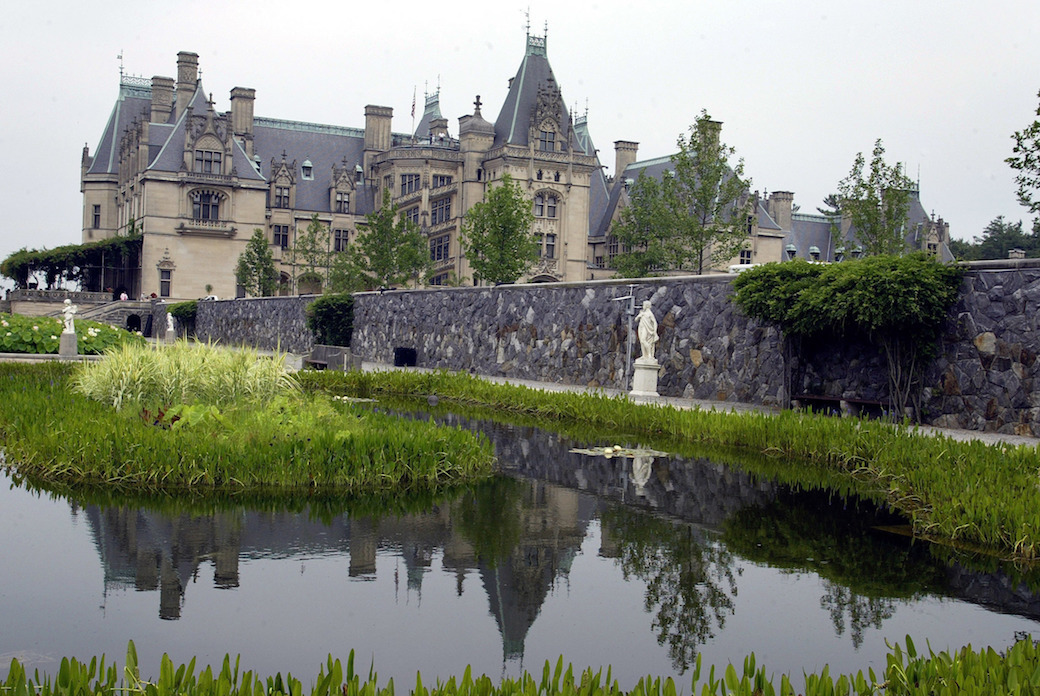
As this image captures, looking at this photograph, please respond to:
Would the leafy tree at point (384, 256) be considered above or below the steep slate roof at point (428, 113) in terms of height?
below

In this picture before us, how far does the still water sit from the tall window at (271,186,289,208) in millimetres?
66005

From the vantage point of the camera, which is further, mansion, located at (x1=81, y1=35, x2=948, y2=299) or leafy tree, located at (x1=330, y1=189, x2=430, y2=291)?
mansion, located at (x1=81, y1=35, x2=948, y2=299)

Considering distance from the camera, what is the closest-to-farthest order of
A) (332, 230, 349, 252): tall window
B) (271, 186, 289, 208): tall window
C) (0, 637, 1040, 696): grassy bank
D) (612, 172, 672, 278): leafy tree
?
(0, 637, 1040, 696): grassy bank < (612, 172, 672, 278): leafy tree < (271, 186, 289, 208): tall window < (332, 230, 349, 252): tall window

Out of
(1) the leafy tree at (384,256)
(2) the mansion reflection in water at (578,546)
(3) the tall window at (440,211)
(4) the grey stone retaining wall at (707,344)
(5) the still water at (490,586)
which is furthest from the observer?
(3) the tall window at (440,211)

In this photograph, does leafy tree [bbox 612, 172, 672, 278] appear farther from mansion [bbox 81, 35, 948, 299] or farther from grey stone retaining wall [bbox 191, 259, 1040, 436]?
grey stone retaining wall [bbox 191, 259, 1040, 436]

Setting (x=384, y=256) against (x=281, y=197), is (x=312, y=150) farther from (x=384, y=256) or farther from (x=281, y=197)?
(x=384, y=256)

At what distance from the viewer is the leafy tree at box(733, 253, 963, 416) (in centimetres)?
1465

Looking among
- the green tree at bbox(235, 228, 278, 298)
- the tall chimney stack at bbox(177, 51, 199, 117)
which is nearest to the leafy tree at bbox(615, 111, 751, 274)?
the green tree at bbox(235, 228, 278, 298)

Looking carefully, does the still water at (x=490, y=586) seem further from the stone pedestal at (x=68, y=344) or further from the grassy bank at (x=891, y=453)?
the stone pedestal at (x=68, y=344)

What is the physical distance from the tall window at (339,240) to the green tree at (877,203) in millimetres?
48703

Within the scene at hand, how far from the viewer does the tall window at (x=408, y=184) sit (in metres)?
68.4

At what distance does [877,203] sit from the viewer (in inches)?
1259

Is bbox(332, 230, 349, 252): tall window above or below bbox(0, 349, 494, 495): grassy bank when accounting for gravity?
above

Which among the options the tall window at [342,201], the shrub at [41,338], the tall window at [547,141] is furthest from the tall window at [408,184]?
the shrub at [41,338]
